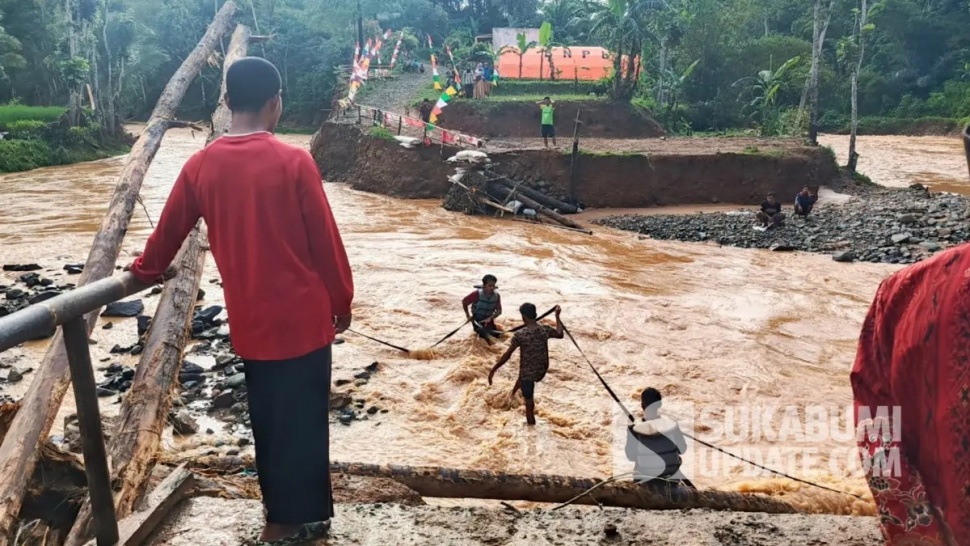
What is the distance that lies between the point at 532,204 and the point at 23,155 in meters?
20.5

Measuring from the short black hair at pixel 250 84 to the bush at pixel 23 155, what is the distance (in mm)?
27866

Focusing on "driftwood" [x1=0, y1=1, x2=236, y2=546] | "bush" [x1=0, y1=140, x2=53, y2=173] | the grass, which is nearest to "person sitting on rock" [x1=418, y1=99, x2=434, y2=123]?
"bush" [x1=0, y1=140, x2=53, y2=173]

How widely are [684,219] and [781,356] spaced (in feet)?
29.0

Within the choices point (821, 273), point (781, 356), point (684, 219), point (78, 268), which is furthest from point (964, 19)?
point (78, 268)

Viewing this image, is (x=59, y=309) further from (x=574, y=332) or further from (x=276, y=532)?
(x=574, y=332)

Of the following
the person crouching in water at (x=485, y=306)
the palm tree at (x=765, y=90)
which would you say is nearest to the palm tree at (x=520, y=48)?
the palm tree at (x=765, y=90)

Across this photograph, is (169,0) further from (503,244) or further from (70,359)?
(70,359)

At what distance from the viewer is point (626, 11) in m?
25.4

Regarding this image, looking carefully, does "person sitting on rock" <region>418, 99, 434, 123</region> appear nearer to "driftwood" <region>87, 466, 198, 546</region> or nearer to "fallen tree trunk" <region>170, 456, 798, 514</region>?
"fallen tree trunk" <region>170, 456, 798, 514</region>

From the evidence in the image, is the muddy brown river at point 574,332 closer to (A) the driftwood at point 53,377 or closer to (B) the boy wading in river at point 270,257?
(B) the boy wading in river at point 270,257

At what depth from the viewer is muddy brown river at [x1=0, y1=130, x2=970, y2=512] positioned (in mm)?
5871

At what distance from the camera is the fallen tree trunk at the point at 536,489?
3.30m

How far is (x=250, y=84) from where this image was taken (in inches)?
89.2

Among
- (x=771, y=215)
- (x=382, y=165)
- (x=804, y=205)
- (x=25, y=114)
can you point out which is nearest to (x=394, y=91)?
(x=382, y=165)
